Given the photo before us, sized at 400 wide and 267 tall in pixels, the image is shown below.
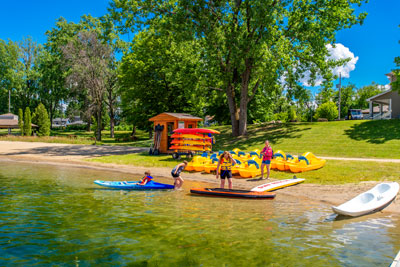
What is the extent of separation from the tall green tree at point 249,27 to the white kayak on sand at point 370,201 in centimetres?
1720

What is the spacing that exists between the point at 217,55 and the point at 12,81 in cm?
6525

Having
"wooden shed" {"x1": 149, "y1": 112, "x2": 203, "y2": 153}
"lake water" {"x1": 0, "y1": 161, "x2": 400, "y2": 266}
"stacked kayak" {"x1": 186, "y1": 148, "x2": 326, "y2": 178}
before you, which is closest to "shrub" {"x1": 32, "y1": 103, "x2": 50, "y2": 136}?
"wooden shed" {"x1": 149, "y1": 112, "x2": 203, "y2": 153}

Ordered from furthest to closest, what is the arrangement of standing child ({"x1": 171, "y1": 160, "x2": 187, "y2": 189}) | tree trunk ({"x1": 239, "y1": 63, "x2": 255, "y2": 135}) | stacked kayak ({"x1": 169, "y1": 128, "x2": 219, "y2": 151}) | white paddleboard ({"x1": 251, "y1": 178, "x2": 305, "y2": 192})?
tree trunk ({"x1": 239, "y1": 63, "x2": 255, "y2": 135})
stacked kayak ({"x1": 169, "y1": 128, "x2": 219, "y2": 151})
standing child ({"x1": 171, "y1": 160, "x2": 187, "y2": 189})
white paddleboard ({"x1": 251, "y1": 178, "x2": 305, "y2": 192})

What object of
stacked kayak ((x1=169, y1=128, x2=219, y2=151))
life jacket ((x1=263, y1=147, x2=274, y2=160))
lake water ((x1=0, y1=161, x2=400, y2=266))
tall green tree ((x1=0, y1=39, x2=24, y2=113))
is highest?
tall green tree ((x1=0, y1=39, x2=24, y2=113))

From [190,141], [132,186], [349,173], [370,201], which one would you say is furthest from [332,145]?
[132,186]

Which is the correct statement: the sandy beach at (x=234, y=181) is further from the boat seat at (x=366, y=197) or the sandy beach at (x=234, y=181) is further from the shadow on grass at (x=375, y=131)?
the shadow on grass at (x=375, y=131)

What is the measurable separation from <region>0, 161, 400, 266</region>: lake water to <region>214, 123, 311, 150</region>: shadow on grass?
1702 cm

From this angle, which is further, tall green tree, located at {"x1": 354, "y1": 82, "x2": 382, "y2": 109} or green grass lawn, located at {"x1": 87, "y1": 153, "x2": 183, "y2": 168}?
tall green tree, located at {"x1": 354, "y1": 82, "x2": 382, "y2": 109}

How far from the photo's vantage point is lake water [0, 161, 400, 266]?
7445 millimetres

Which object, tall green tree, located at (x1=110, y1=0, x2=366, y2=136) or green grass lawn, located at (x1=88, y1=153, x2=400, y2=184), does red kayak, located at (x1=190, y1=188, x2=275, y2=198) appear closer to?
green grass lawn, located at (x1=88, y1=153, x2=400, y2=184)

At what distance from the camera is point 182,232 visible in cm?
929

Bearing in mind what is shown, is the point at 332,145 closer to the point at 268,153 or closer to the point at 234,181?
the point at 268,153

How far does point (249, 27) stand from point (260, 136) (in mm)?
11233

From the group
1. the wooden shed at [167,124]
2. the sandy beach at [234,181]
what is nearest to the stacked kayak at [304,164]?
the sandy beach at [234,181]
